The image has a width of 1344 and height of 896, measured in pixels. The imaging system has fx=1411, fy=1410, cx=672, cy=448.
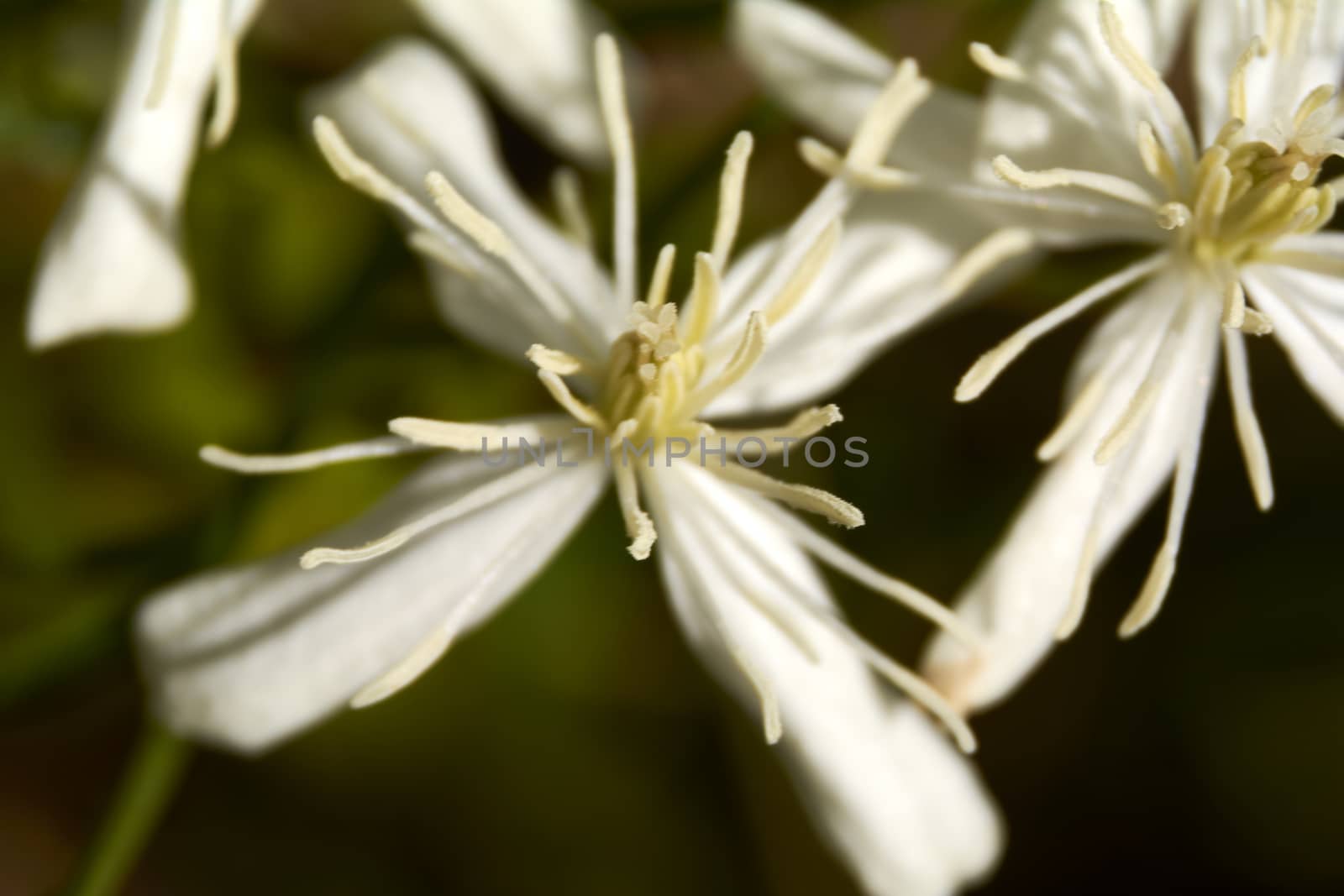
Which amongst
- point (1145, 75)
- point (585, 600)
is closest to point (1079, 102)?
point (1145, 75)

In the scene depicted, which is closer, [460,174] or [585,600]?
[460,174]

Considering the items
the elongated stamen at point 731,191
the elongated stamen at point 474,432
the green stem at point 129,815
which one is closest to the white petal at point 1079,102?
the elongated stamen at point 731,191

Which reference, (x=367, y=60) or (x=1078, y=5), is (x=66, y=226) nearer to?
(x=367, y=60)

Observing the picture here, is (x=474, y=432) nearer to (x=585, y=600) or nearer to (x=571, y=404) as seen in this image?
(x=571, y=404)

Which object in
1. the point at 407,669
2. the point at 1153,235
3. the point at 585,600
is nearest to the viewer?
the point at 407,669

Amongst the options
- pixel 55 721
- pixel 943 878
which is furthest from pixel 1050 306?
pixel 55 721

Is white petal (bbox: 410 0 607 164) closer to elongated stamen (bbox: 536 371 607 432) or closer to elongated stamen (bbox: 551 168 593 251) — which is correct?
elongated stamen (bbox: 551 168 593 251)

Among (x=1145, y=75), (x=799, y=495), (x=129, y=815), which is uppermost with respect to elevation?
(x=1145, y=75)
